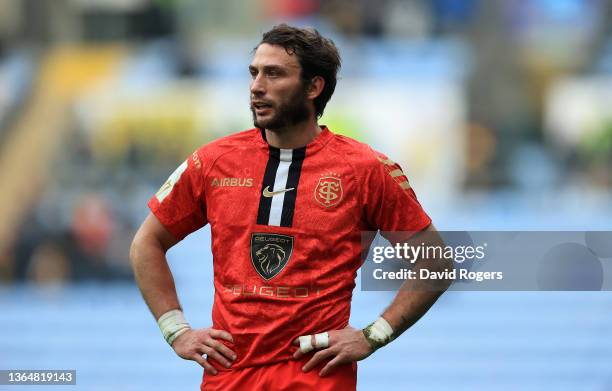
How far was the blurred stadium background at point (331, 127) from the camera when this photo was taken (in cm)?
1240

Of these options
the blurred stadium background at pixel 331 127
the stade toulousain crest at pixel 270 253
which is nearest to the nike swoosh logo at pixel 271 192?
the stade toulousain crest at pixel 270 253

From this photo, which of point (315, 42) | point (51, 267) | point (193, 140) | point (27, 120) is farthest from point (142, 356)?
point (315, 42)

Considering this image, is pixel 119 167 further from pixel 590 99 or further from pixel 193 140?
pixel 590 99

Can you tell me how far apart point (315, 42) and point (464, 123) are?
10.4 metres

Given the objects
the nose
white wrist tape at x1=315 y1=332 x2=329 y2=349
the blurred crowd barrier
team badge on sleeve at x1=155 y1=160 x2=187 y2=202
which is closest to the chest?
team badge on sleeve at x1=155 y1=160 x2=187 y2=202

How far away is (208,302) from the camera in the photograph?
42.8ft

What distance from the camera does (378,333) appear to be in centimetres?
382

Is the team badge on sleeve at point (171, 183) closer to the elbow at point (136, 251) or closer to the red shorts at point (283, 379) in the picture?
the elbow at point (136, 251)

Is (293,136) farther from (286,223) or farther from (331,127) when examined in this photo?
(331,127)

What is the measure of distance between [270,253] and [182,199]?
387mm

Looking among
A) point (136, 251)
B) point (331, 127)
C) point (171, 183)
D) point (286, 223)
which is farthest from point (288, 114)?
point (331, 127)

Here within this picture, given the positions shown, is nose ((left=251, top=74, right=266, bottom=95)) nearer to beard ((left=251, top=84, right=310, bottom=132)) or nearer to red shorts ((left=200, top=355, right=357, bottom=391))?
beard ((left=251, top=84, right=310, bottom=132))

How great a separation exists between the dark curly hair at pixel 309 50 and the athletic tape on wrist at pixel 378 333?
0.74 meters

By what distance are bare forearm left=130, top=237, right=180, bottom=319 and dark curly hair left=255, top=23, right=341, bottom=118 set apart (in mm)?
716
